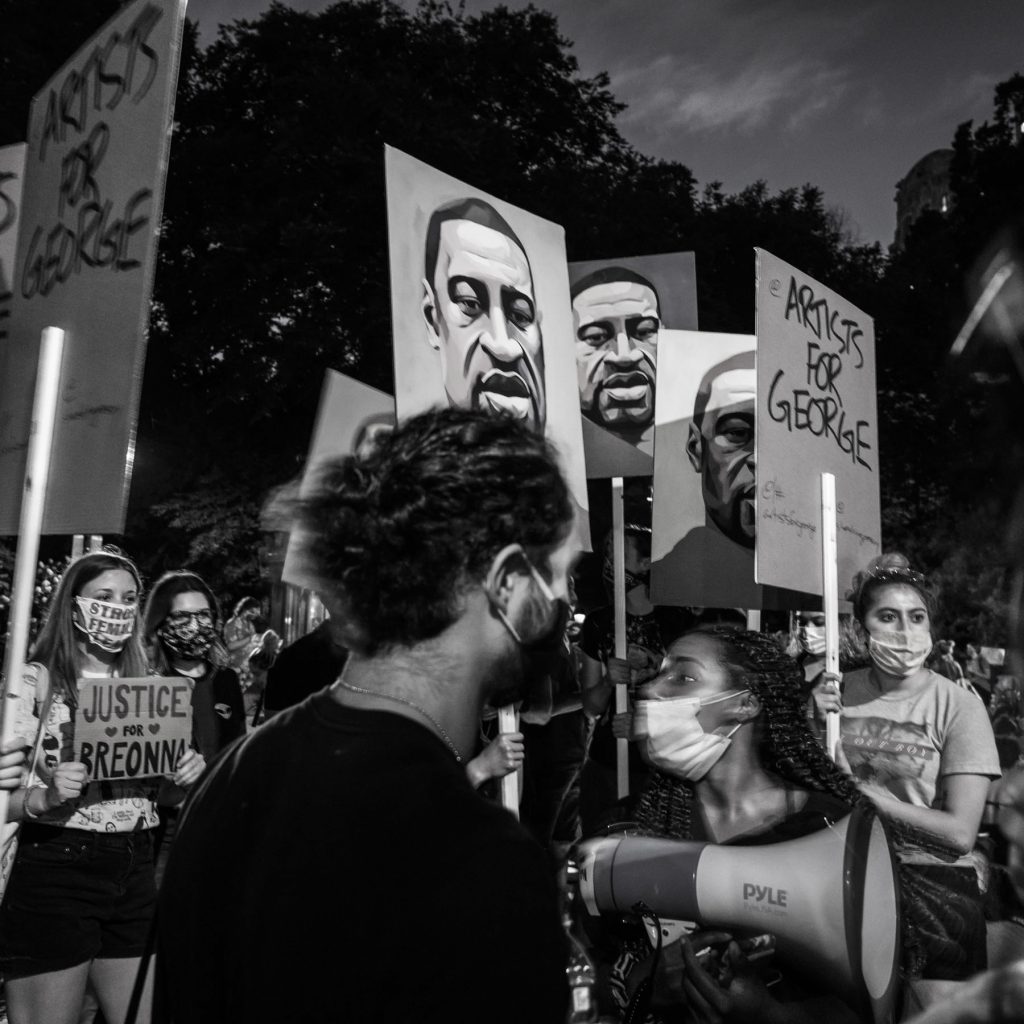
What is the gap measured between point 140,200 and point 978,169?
918 inches

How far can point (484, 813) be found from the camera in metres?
1.16

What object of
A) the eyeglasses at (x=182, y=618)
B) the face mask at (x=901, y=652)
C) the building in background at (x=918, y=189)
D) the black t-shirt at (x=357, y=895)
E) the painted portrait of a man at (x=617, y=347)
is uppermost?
the building in background at (x=918, y=189)

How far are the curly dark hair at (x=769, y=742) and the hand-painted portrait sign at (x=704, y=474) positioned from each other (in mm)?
2340

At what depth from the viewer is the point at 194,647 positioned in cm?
417

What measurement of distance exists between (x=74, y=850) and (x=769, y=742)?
6.18 feet

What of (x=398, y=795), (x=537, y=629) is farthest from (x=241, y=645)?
(x=398, y=795)

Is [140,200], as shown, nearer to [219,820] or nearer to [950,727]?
[219,820]

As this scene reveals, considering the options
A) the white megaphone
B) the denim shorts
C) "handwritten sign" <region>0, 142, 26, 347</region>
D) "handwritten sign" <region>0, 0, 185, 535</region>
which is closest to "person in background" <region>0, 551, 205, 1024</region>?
the denim shorts

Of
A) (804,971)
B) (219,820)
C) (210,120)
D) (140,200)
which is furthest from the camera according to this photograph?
(210,120)

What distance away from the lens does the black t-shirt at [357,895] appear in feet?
3.56

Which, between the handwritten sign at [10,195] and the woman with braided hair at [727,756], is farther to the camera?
the handwritten sign at [10,195]

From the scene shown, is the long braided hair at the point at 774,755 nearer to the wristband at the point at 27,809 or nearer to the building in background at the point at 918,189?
the wristband at the point at 27,809

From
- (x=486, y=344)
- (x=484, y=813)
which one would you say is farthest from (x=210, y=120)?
(x=484, y=813)

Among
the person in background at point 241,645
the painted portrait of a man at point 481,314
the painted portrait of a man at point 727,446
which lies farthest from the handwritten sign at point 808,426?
the person in background at point 241,645
